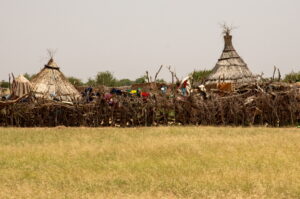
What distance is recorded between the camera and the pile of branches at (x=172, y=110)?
44.0 ft

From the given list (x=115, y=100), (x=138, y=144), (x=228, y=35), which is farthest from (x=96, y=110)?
(x=228, y=35)

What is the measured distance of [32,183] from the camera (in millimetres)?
5465

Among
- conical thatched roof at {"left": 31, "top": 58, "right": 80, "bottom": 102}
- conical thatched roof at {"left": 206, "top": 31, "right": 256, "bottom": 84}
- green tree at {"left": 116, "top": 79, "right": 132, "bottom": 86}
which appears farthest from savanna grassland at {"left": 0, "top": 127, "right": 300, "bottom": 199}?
green tree at {"left": 116, "top": 79, "right": 132, "bottom": 86}

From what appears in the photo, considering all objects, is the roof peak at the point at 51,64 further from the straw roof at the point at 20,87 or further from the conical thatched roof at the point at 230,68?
the conical thatched roof at the point at 230,68

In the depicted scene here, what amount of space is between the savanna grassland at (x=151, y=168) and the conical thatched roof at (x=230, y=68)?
1267 cm

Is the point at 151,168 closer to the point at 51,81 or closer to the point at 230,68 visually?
the point at 51,81

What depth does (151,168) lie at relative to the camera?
20.5ft

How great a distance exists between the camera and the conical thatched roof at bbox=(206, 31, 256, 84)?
22.2m

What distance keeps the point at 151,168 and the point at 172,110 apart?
7.56 meters

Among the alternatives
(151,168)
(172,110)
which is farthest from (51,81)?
(151,168)

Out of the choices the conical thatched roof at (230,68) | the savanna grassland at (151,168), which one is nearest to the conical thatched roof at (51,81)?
the conical thatched roof at (230,68)

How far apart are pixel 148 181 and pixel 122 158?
1.81 metres

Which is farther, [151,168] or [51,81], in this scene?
[51,81]

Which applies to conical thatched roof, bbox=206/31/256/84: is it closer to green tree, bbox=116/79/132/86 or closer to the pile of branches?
the pile of branches
